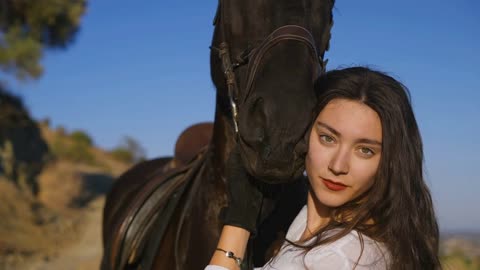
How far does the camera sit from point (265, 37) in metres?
2.12

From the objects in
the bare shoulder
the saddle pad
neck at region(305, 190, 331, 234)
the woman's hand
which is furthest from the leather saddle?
the bare shoulder

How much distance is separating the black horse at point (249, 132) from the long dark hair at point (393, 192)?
0.15 metres

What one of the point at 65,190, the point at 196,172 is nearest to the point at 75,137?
the point at 65,190

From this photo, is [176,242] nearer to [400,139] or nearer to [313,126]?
[313,126]

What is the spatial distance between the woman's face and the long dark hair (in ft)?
0.10

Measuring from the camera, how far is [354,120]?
1726mm

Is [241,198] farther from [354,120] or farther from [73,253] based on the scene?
[73,253]

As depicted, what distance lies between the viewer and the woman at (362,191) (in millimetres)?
1694

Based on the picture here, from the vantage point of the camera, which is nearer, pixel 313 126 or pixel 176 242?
pixel 313 126

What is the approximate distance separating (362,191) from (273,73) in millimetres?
486

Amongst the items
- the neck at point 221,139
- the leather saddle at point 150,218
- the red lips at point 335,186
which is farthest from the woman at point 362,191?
the leather saddle at point 150,218

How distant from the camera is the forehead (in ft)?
5.63

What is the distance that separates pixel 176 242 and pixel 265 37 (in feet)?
3.86

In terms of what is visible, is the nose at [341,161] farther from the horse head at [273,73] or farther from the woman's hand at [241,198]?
the woman's hand at [241,198]
